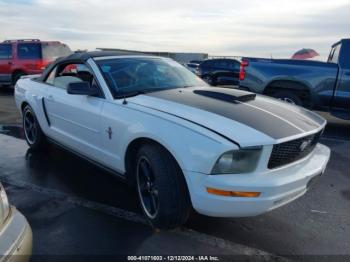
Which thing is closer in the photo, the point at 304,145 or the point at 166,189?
the point at 166,189

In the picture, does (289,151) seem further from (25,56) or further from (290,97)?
(25,56)

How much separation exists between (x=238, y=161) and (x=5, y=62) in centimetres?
1251

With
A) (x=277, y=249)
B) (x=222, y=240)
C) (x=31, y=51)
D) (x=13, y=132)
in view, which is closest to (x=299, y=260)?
(x=277, y=249)

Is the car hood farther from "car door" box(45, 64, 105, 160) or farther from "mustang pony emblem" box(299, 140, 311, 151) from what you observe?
"car door" box(45, 64, 105, 160)

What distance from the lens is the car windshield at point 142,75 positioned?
372 centimetres

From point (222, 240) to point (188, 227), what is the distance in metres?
0.35

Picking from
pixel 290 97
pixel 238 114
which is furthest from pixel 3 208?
pixel 290 97

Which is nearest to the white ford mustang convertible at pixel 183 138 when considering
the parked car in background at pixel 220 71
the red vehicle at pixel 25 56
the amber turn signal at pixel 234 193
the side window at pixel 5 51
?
the amber turn signal at pixel 234 193

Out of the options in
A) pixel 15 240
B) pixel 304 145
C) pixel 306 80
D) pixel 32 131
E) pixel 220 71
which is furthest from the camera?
pixel 220 71

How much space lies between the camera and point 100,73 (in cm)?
377

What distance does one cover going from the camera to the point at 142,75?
3973 mm

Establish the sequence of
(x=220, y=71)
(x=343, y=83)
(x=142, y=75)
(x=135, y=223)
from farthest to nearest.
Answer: (x=220, y=71) → (x=343, y=83) → (x=142, y=75) → (x=135, y=223)

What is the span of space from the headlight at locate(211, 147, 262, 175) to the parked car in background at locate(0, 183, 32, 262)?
4.30ft

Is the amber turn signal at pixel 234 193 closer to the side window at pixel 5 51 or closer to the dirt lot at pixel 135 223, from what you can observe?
the dirt lot at pixel 135 223
